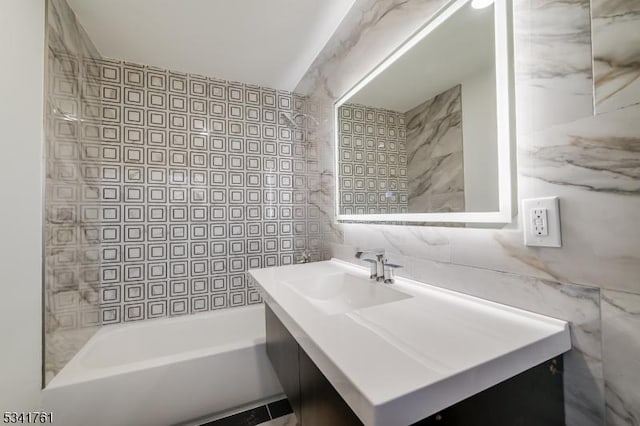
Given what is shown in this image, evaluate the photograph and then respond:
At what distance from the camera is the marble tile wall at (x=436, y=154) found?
0.92 meters

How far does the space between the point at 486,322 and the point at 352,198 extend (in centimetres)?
98

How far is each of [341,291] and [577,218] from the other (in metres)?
0.95

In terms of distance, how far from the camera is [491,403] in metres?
0.53

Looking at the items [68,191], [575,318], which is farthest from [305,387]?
[68,191]

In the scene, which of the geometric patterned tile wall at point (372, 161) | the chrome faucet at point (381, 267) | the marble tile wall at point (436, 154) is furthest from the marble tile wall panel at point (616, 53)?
the chrome faucet at point (381, 267)

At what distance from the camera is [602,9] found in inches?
21.8

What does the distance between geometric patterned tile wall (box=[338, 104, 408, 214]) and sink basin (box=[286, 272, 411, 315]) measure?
0.38m

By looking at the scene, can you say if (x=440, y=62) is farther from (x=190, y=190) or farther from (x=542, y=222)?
(x=190, y=190)

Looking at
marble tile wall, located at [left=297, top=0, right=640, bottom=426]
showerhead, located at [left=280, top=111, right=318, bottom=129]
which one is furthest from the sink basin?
showerhead, located at [left=280, top=111, right=318, bottom=129]

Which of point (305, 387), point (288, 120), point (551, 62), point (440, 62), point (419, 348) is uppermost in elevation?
point (288, 120)

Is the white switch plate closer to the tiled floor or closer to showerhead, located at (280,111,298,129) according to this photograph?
the tiled floor

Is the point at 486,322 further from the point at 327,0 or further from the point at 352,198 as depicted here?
the point at 327,0

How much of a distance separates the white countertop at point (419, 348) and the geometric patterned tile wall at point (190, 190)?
1301mm

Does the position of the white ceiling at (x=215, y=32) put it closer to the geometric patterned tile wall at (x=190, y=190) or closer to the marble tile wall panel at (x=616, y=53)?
the geometric patterned tile wall at (x=190, y=190)
